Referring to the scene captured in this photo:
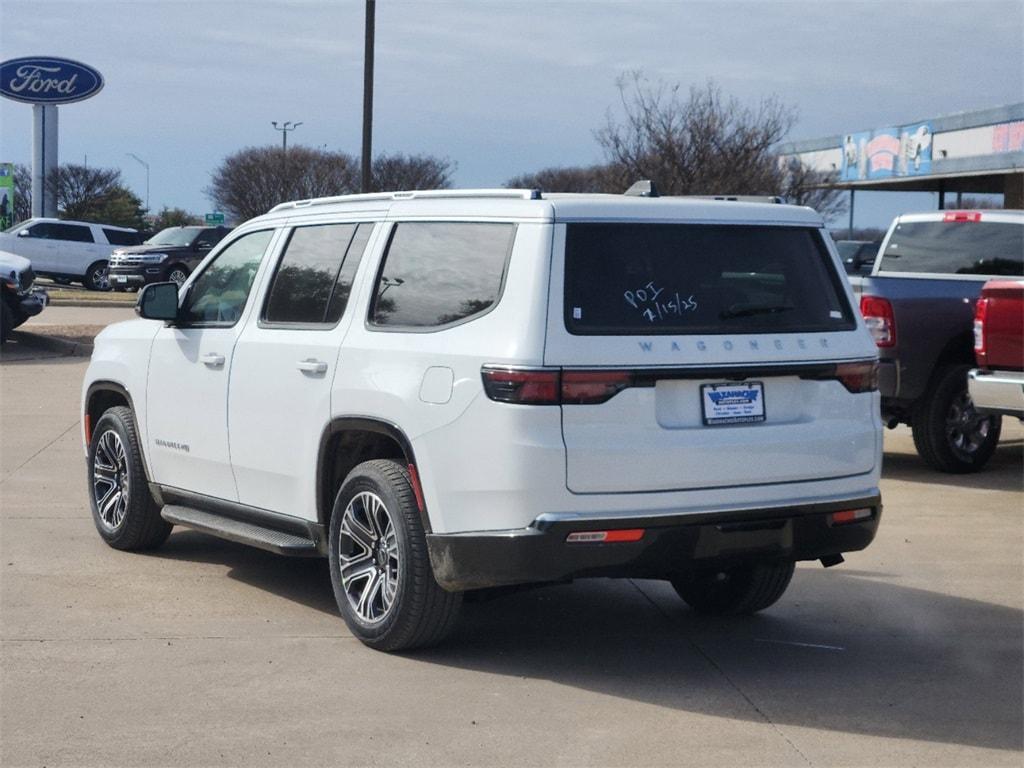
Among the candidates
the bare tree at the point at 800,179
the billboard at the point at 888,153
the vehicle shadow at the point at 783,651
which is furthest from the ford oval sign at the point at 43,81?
the vehicle shadow at the point at 783,651

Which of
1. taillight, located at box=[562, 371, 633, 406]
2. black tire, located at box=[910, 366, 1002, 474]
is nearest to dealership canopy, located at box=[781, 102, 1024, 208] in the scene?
black tire, located at box=[910, 366, 1002, 474]

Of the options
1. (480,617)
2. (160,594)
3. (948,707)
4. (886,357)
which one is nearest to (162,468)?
(160,594)

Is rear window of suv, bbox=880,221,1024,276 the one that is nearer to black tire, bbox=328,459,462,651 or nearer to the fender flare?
the fender flare

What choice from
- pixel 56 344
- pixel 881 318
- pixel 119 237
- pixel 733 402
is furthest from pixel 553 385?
pixel 119 237

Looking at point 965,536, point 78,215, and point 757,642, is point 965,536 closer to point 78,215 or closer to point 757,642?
point 757,642

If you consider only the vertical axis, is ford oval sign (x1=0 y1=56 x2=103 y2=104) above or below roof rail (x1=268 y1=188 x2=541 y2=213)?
Result: above

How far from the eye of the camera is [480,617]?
6.93m

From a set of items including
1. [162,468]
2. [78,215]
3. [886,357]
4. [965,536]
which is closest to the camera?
[162,468]

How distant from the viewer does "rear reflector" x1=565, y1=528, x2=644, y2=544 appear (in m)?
5.43

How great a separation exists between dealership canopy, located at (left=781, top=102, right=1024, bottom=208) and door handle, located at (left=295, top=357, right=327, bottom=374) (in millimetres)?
30840

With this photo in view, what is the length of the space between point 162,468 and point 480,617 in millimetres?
1946

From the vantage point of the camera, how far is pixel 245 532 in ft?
22.8

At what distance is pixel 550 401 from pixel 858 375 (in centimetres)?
146

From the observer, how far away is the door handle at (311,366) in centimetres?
639
